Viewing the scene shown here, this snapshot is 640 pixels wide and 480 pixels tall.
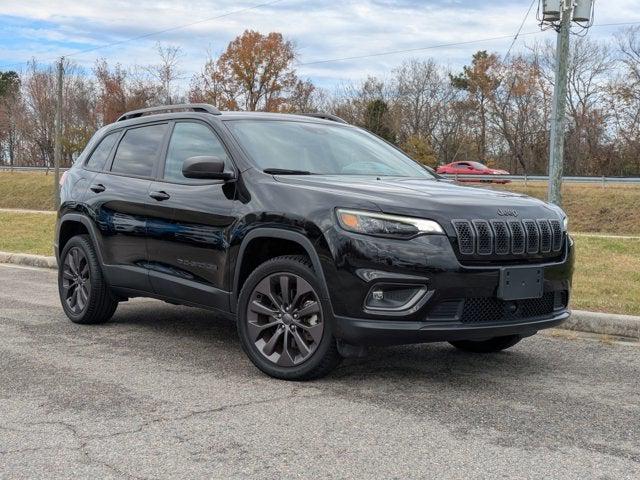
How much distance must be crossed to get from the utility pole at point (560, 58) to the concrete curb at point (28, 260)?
285 inches

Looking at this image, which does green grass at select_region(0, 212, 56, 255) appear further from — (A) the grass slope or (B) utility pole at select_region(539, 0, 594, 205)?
(A) the grass slope

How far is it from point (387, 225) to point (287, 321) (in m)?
0.91

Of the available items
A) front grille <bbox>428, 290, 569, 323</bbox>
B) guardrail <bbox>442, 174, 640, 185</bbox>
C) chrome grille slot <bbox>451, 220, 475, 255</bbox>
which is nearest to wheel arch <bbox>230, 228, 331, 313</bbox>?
front grille <bbox>428, 290, 569, 323</bbox>

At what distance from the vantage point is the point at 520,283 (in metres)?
4.68

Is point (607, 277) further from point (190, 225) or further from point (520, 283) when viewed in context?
point (190, 225)

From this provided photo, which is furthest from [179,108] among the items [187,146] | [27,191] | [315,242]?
[27,191]

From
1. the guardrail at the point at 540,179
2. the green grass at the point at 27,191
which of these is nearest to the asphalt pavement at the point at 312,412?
the guardrail at the point at 540,179

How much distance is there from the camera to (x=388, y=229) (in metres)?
4.52

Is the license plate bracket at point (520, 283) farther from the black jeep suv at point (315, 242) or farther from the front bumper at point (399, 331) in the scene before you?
the front bumper at point (399, 331)

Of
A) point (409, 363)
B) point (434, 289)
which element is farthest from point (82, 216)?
point (434, 289)

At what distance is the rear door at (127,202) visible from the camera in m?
6.14

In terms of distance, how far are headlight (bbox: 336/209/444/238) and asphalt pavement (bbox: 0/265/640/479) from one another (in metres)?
0.96

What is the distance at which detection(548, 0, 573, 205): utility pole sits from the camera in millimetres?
10398

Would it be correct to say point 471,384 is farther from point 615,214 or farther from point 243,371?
point 615,214
